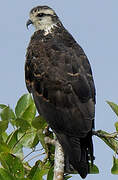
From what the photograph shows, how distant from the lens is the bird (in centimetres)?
459

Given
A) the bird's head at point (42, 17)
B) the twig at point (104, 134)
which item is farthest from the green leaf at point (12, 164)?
the bird's head at point (42, 17)

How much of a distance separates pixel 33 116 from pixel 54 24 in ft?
9.29

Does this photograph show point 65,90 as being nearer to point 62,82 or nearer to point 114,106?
point 62,82

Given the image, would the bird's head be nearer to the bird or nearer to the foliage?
the bird

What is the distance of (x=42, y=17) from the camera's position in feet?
23.1

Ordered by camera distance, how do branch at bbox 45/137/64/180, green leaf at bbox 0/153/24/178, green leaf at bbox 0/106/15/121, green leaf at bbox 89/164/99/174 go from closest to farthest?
1. green leaf at bbox 0/153/24/178
2. branch at bbox 45/137/64/180
3. green leaf at bbox 0/106/15/121
4. green leaf at bbox 89/164/99/174

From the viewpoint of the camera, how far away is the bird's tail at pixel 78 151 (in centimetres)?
436

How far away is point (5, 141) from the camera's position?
4367mm

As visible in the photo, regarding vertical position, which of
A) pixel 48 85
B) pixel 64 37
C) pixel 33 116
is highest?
pixel 64 37

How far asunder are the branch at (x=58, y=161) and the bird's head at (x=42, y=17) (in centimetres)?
281

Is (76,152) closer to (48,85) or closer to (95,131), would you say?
(95,131)

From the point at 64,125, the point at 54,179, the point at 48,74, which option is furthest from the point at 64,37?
the point at 54,179

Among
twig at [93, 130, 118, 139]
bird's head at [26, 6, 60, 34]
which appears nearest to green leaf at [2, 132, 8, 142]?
twig at [93, 130, 118, 139]

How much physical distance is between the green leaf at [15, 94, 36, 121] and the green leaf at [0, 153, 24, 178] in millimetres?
663
